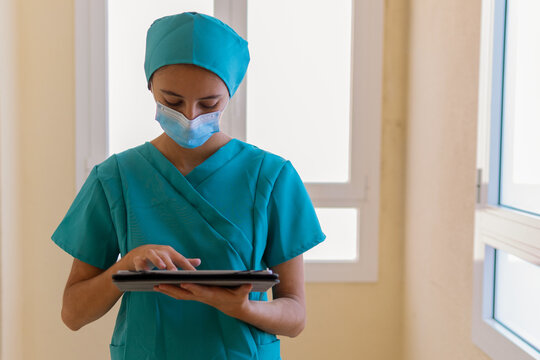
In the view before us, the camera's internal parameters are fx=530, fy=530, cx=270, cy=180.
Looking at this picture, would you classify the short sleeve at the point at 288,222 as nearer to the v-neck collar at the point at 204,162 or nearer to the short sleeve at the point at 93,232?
the v-neck collar at the point at 204,162

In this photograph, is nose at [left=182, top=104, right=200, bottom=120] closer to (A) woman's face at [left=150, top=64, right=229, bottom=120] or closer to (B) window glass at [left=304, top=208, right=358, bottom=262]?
(A) woman's face at [left=150, top=64, right=229, bottom=120]

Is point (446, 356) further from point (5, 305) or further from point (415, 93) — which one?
point (5, 305)

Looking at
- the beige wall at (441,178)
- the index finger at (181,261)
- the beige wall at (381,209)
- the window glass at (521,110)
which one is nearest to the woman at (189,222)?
the index finger at (181,261)

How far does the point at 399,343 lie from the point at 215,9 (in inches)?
72.3

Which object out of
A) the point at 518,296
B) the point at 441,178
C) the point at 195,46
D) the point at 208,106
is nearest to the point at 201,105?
the point at 208,106

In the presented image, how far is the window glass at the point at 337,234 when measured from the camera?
8.66 ft

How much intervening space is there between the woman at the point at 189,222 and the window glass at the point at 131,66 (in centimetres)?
136

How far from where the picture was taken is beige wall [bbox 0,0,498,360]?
2.27 meters

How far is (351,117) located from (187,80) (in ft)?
5.06

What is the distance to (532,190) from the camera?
142 centimetres

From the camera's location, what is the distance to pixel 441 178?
6.77ft

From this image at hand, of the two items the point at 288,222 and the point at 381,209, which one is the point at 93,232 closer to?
the point at 288,222

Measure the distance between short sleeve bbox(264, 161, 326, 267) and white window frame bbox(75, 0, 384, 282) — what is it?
1319 millimetres

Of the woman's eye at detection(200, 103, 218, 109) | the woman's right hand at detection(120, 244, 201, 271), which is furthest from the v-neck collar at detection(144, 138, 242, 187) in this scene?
the woman's right hand at detection(120, 244, 201, 271)
